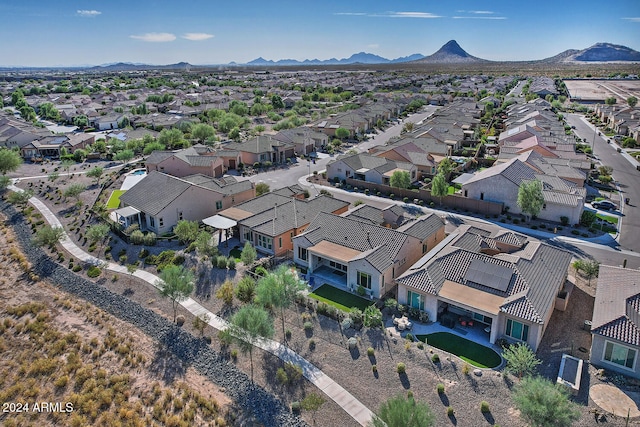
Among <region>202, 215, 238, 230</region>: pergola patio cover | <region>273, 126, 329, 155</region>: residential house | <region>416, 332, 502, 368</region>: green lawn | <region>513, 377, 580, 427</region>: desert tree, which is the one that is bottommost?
<region>416, 332, 502, 368</region>: green lawn

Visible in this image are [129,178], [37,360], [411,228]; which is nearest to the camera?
[37,360]

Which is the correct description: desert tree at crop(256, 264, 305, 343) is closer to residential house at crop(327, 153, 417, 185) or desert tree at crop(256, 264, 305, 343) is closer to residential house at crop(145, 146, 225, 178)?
residential house at crop(327, 153, 417, 185)

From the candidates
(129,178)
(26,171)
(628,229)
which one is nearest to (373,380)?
(628,229)

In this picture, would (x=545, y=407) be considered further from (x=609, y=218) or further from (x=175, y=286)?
(x=609, y=218)

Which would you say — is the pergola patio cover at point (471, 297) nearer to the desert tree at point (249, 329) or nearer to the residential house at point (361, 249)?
the residential house at point (361, 249)

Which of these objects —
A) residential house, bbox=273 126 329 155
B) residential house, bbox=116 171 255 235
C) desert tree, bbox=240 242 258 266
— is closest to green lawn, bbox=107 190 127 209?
residential house, bbox=116 171 255 235

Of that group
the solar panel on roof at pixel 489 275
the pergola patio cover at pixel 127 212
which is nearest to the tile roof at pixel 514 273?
the solar panel on roof at pixel 489 275

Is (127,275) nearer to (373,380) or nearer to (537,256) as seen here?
(373,380)
